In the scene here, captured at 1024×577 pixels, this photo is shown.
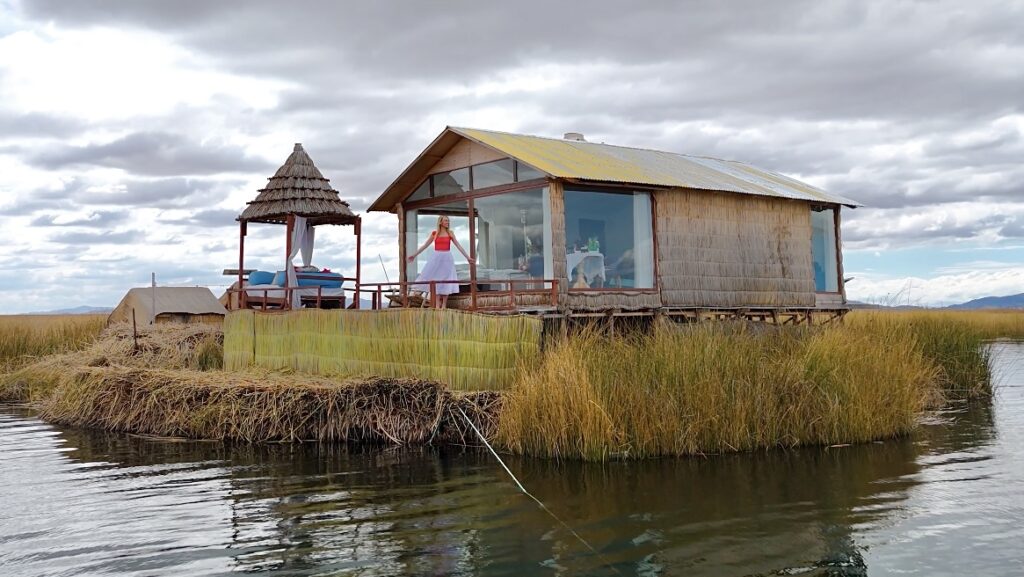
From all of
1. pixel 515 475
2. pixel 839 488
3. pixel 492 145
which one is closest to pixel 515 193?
pixel 492 145

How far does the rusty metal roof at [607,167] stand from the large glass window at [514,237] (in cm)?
93

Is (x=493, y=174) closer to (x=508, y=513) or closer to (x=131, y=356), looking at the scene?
(x=131, y=356)

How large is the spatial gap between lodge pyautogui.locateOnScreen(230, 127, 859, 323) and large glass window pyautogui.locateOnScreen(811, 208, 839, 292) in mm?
42

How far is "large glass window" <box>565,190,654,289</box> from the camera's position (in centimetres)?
1892

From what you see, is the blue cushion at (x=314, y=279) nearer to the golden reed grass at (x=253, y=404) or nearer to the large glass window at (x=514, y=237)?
the golden reed grass at (x=253, y=404)

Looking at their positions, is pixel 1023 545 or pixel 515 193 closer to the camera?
pixel 1023 545

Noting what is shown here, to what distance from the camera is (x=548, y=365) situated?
45.1ft

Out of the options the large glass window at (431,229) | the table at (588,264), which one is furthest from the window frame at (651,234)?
the large glass window at (431,229)

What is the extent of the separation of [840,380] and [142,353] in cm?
1551

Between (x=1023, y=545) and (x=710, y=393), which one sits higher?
(x=710, y=393)

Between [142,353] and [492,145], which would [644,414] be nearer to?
[492,145]

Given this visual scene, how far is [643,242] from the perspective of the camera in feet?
65.2

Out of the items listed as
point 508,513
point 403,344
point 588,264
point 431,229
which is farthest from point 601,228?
point 508,513

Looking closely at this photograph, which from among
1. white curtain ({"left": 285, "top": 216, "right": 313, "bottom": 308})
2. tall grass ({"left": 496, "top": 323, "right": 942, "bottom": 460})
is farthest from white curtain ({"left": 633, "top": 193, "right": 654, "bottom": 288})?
white curtain ({"left": 285, "top": 216, "right": 313, "bottom": 308})
